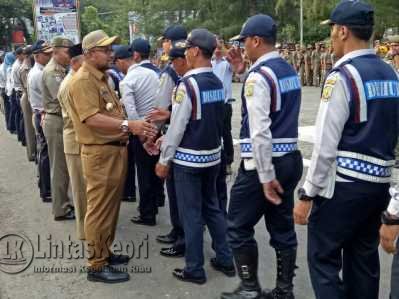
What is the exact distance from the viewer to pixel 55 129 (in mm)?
5844

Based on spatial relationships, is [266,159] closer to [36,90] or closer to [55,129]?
[55,129]

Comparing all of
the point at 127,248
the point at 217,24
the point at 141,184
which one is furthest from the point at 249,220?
the point at 217,24

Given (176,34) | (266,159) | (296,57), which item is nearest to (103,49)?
(176,34)

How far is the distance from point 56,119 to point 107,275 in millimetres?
Result: 2250

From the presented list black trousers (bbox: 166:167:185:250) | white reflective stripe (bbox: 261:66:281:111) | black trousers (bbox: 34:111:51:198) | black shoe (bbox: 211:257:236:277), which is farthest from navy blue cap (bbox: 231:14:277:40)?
black trousers (bbox: 34:111:51:198)

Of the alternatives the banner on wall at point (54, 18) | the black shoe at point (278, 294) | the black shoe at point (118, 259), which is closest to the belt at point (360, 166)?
the black shoe at point (278, 294)

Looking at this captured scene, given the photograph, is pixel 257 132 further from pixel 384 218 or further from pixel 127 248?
pixel 127 248

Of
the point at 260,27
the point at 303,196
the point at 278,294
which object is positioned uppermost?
the point at 260,27

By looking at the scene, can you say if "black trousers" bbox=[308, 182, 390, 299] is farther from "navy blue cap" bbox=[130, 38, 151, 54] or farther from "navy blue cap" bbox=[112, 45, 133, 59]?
"navy blue cap" bbox=[112, 45, 133, 59]

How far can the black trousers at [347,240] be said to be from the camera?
287 centimetres

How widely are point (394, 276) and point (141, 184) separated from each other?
11.7 ft

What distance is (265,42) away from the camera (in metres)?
3.53

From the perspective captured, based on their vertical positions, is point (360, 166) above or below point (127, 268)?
above

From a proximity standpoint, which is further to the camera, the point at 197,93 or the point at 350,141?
the point at 197,93
